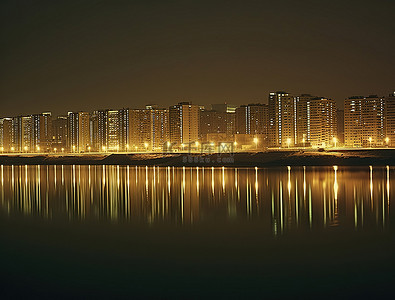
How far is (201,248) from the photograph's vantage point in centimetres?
1198

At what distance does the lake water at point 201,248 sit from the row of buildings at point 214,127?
66910mm

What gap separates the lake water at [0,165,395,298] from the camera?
29.0ft

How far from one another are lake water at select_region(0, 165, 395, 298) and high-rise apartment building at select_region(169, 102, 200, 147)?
294 ft

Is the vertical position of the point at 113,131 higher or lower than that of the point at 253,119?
lower

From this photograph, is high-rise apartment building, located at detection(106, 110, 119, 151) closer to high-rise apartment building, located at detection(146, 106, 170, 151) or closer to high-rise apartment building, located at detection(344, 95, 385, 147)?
high-rise apartment building, located at detection(146, 106, 170, 151)

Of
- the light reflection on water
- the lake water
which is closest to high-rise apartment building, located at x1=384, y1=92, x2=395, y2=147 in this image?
the light reflection on water

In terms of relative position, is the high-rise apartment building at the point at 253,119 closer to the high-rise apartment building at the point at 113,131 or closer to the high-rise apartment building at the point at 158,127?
the high-rise apartment building at the point at 158,127

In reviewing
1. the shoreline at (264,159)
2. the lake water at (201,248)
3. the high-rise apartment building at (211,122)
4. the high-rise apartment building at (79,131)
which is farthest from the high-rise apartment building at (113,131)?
the lake water at (201,248)

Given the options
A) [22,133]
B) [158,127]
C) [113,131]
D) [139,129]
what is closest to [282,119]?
[158,127]

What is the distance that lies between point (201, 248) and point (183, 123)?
10021 cm

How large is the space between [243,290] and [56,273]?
12.8 feet

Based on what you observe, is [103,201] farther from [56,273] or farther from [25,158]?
[25,158]

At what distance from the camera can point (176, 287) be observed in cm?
883

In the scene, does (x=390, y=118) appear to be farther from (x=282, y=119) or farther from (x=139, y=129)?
(x=139, y=129)
